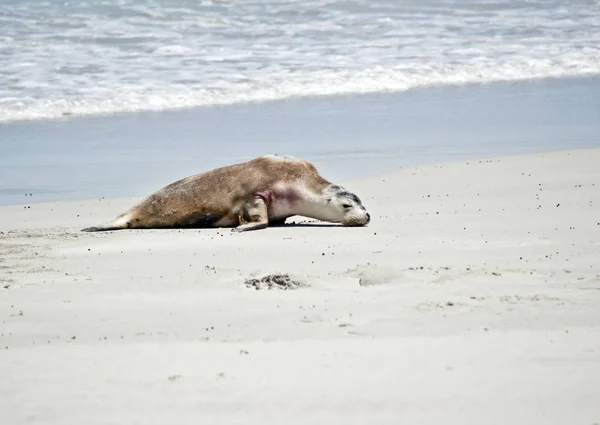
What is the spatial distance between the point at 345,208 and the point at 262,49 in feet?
38.1

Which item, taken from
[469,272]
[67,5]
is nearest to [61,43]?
[67,5]

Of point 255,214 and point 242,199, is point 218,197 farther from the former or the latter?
point 255,214

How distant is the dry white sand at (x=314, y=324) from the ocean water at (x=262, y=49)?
779 centimetres

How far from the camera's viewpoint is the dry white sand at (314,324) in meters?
3.81

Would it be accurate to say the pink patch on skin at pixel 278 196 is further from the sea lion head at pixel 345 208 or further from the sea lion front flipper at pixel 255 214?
the sea lion head at pixel 345 208

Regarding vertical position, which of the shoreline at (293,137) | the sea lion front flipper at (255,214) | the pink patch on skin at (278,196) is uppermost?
the pink patch on skin at (278,196)

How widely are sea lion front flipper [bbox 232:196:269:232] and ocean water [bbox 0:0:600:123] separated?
6.28 meters

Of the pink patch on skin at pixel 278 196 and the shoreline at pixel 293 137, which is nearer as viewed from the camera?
A: the pink patch on skin at pixel 278 196

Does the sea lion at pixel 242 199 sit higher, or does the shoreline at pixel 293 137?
the sea lion at pixel 242 199

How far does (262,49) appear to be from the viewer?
19.2 meters

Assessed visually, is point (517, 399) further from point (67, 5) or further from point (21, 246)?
point (67, 5)

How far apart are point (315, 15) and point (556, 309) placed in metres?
19.2

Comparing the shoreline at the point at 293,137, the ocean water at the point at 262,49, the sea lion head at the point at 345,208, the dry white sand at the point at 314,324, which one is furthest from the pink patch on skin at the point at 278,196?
the ocean water at the point at 262,49

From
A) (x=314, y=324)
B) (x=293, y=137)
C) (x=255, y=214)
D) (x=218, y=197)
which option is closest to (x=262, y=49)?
(x=293, y=137)
